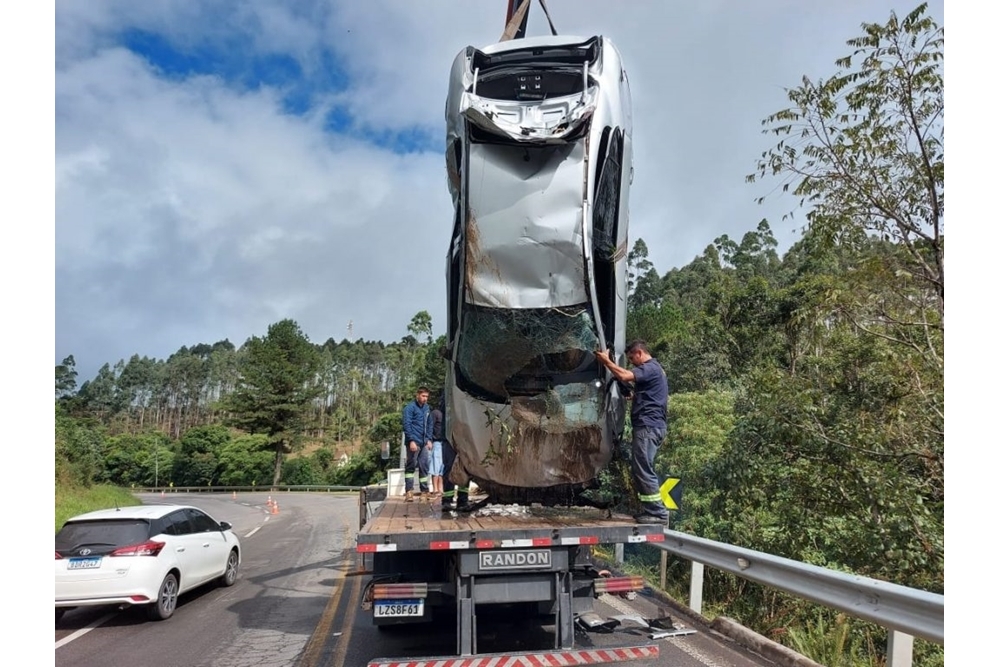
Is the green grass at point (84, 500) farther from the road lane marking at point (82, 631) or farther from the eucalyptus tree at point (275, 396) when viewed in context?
the eucalyptus tree at point (275, 396)

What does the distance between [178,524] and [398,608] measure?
5.35m

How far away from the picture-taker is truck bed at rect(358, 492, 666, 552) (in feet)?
15.8

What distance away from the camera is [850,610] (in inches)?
176

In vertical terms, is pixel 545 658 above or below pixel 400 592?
below

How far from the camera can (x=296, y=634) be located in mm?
7043

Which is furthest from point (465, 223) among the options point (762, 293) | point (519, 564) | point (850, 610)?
point (762, 293)

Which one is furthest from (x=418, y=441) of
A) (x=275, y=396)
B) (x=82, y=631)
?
(x=275, y=396)

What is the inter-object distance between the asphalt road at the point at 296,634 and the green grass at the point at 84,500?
1541 centimetres

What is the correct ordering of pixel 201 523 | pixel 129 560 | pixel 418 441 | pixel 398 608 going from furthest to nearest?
pixel 418 441
pixel 201 523
pixel 129 560
pixel 398 608

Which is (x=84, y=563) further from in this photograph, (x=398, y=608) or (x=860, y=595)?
(x=860, y=595)

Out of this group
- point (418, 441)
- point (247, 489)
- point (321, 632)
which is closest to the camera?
point (321, 632)

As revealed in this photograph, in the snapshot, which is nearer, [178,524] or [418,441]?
[178,524]

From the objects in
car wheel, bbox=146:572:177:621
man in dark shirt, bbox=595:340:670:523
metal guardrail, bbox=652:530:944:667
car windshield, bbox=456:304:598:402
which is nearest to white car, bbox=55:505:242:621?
car wheel, bbox=146:572:177:621

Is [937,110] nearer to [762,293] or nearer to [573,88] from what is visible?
[573,88]
